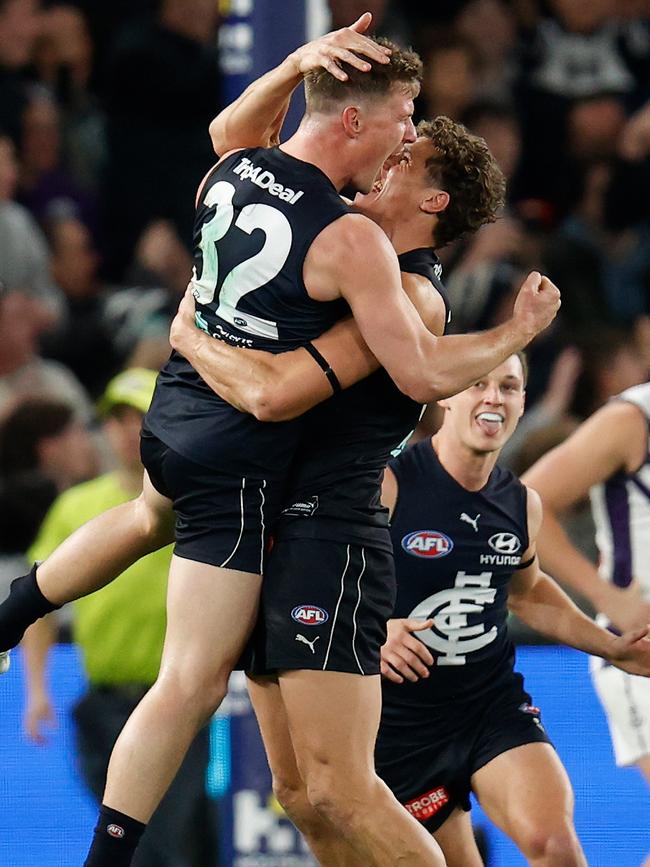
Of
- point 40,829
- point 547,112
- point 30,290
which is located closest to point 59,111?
point 30,290

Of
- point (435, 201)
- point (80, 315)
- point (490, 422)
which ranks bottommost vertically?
point (80, 315)

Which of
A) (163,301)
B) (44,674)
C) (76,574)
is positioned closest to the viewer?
(76,574)

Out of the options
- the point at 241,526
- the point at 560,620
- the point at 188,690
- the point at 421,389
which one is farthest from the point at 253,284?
the point at 560,620

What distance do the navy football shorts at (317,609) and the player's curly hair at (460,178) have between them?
0.82 meters

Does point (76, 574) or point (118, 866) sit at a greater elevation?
point (76, 574)

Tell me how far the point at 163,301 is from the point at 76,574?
395 cm

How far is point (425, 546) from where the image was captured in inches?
187

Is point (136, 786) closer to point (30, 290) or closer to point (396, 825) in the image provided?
point (396, 825)

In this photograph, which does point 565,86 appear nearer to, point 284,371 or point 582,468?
point 582,468

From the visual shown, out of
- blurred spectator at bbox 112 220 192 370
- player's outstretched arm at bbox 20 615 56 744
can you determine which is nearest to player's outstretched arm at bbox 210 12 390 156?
player's outstretched arm at bbox 20 615 56 744

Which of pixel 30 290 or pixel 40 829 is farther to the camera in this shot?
pixel 30 290

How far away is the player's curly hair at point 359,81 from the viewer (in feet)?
13.3

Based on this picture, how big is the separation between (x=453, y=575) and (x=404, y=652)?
37 cm

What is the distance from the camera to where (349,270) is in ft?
12.8
